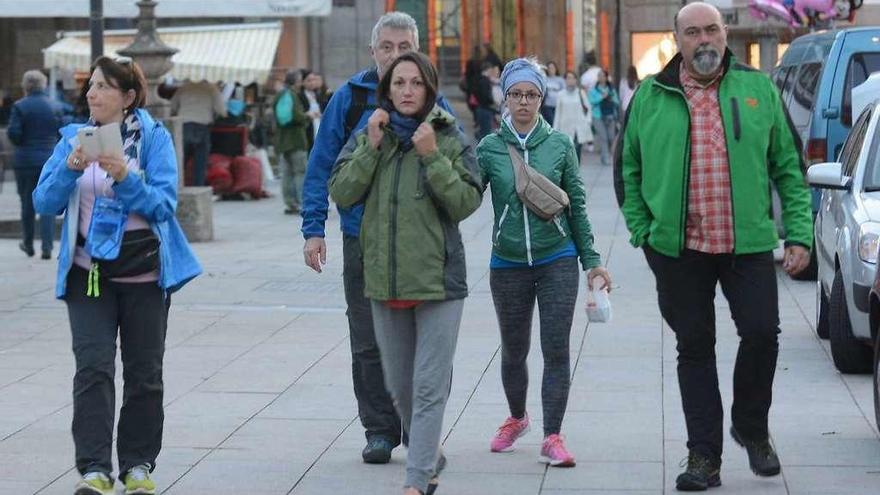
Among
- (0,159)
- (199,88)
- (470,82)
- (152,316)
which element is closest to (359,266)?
(152,316)

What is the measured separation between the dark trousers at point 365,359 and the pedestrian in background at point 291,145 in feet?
45.9

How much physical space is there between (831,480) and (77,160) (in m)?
3.08

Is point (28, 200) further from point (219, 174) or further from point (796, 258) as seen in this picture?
point (796, 258)

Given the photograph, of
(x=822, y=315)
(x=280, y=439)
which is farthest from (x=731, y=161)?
(x=822, y=315)

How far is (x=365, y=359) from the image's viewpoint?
755cm

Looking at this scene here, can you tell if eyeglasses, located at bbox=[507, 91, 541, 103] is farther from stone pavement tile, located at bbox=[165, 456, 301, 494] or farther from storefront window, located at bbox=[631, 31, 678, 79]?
storefront window, located at bbox=[631, 31, 678, 79]

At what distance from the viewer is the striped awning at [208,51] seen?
2545 centimetres

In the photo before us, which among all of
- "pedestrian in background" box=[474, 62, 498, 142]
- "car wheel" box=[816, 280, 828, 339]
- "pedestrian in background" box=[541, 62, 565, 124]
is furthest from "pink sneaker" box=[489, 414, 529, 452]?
"pedestrian in background" box=[474, 62, 498, 142]

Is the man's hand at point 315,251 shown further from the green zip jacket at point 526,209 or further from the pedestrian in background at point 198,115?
the pedestrian in background at point 198,115

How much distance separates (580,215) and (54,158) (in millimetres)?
2121

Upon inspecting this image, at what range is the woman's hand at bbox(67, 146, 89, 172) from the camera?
666 centimetres

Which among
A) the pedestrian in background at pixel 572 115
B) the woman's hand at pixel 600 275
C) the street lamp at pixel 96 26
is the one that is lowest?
the pedestrian in background at pixel 572 115

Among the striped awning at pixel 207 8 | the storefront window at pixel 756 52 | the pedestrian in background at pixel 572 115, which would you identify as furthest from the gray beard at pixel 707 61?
the storefront window at pixel 756 52

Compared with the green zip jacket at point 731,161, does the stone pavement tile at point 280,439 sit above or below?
below
